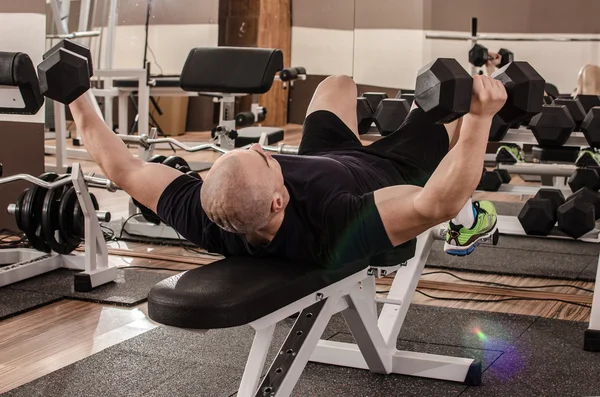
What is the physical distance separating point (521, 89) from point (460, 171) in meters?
0.19

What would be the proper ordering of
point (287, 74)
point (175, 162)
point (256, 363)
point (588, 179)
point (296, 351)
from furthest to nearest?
point (287, 74) → point (588, 179) → point (175, 162) → point (296, 351) → point (256, 363)

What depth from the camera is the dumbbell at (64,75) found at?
6.47 ft

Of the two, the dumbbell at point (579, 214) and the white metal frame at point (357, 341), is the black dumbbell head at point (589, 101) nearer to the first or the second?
the dumbbell at point (579, 214)

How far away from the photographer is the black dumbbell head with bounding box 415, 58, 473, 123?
1420mm

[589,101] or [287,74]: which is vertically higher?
[287,74]

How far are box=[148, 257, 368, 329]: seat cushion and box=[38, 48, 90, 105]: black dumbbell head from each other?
1.95 ft

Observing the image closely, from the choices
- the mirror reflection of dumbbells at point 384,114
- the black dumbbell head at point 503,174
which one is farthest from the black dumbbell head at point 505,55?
the mirror reflection of dumbbells at point 384,114

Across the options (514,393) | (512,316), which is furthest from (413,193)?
(512,316)

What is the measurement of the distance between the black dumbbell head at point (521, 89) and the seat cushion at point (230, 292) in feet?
1.74

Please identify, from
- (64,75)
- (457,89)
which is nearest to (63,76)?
(64,75)

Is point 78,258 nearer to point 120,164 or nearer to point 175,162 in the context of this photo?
point 175,162

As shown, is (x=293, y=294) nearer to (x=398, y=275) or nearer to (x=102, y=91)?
(x=398, y=275)

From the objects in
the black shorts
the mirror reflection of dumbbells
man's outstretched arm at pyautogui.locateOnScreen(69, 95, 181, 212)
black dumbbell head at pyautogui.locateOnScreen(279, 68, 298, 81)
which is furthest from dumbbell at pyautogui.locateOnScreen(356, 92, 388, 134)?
black dumbbell head at pyautogui.locateOnScreen(279, 68, 298, 81)

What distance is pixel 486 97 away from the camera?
1.48 meters
